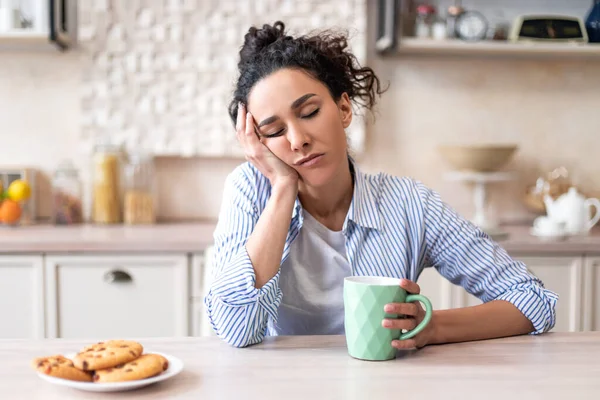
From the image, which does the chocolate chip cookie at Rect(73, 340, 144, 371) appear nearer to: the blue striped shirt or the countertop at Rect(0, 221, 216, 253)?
the blue striped shirt

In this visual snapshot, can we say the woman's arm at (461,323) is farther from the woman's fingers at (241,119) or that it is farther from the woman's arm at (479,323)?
the woman's fingers at (241,119)

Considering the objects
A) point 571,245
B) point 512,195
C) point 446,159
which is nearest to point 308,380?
point 571,245

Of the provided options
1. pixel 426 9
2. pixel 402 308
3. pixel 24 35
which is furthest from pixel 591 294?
pixel 24 35

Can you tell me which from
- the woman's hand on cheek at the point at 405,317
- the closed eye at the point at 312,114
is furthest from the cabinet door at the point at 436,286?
the woman's hand on cheek at the point at 405,317

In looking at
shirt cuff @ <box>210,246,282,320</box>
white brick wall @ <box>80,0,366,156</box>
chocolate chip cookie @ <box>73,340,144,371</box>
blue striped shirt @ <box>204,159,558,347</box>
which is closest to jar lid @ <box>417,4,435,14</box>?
white brick wall @ <box>80,0,366,156</box>

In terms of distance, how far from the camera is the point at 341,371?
0.95m

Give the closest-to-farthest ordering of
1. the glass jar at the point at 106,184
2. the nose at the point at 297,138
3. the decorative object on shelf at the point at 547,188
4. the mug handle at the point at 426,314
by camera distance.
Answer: the mug handle at the point at 426,314
the nose at the point at 297,138
the glass jar at the point at 106,184
the decorative object on shelf at the point at 547,188

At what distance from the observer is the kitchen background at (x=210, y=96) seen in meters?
2.75

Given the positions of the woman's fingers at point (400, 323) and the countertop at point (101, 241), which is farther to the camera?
the countertop at point (101, 241)

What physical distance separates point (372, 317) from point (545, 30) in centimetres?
212

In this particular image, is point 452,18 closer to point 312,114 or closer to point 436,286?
point 436,286

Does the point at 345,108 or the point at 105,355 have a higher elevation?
the point at 345,108

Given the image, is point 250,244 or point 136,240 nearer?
point 250,244

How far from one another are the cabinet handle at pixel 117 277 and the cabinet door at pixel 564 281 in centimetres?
135
